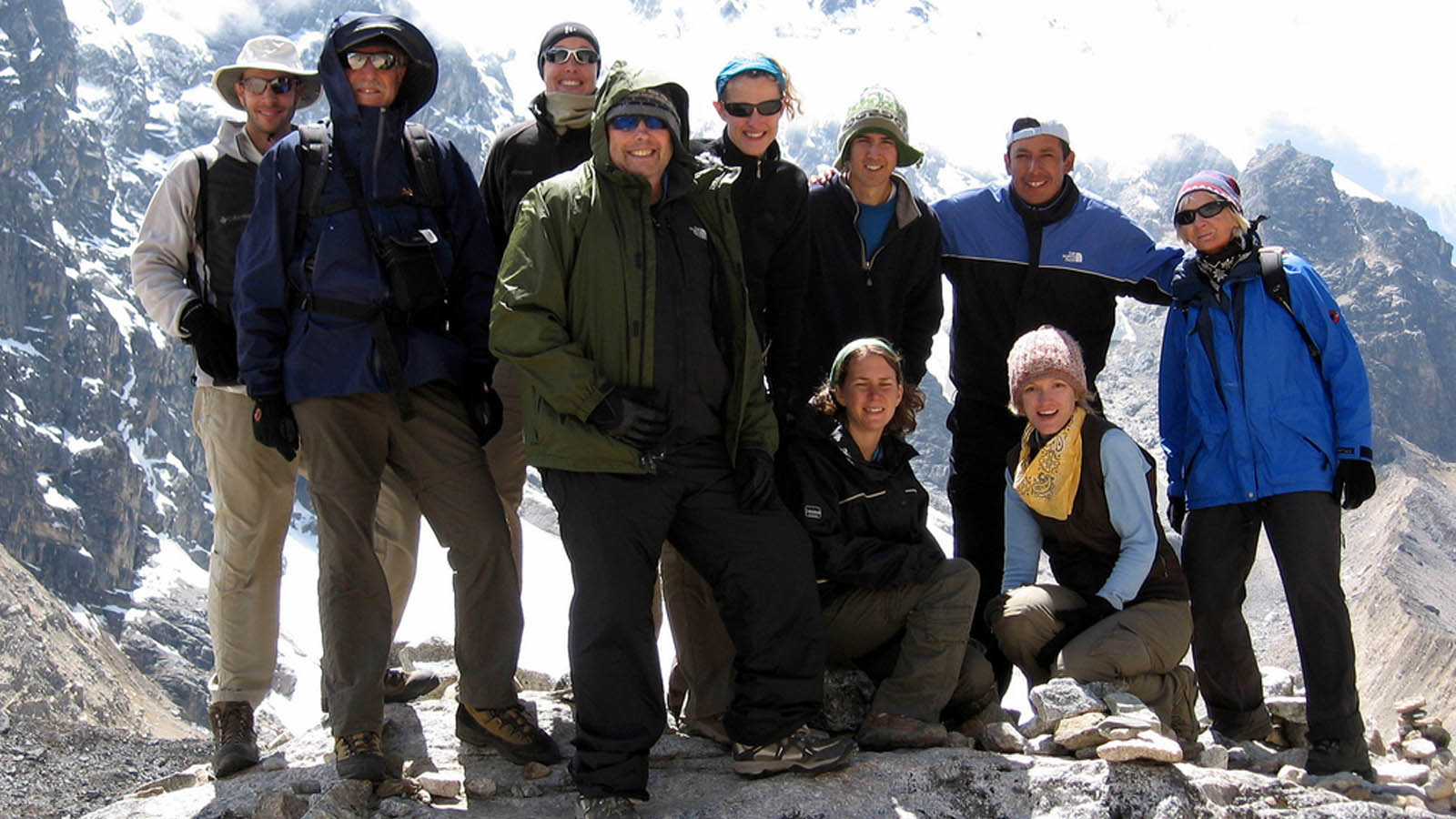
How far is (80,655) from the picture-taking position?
6975 cm

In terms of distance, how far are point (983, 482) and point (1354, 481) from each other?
2.25 m

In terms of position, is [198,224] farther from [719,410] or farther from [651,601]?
[651,601]

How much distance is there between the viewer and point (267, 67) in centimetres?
757

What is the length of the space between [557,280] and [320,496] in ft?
5.32

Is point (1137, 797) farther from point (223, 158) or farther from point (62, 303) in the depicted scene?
point (62, 303)

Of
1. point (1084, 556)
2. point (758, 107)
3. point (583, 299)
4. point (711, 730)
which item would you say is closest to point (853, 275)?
point (758, 107)

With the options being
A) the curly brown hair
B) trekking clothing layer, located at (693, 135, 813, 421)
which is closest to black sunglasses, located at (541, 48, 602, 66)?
trekking clothing layer, located at (693, 135, 813, 421)

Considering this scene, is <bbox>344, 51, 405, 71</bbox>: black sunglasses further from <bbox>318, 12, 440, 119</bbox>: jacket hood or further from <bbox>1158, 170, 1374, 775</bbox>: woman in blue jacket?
<bbox>1158, 170, 1374, 775</bbox>: woman in blue jacket

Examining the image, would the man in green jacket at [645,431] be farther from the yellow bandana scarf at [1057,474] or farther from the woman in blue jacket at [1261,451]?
the woman in blue jacket at [1261,451]

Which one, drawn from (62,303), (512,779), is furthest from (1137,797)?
(62,303)

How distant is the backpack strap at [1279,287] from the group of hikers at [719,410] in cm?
2

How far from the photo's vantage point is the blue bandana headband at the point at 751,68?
7199mm

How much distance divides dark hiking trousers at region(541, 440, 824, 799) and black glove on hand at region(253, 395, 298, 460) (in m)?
1.37

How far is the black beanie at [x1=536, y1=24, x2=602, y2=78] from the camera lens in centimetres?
822
